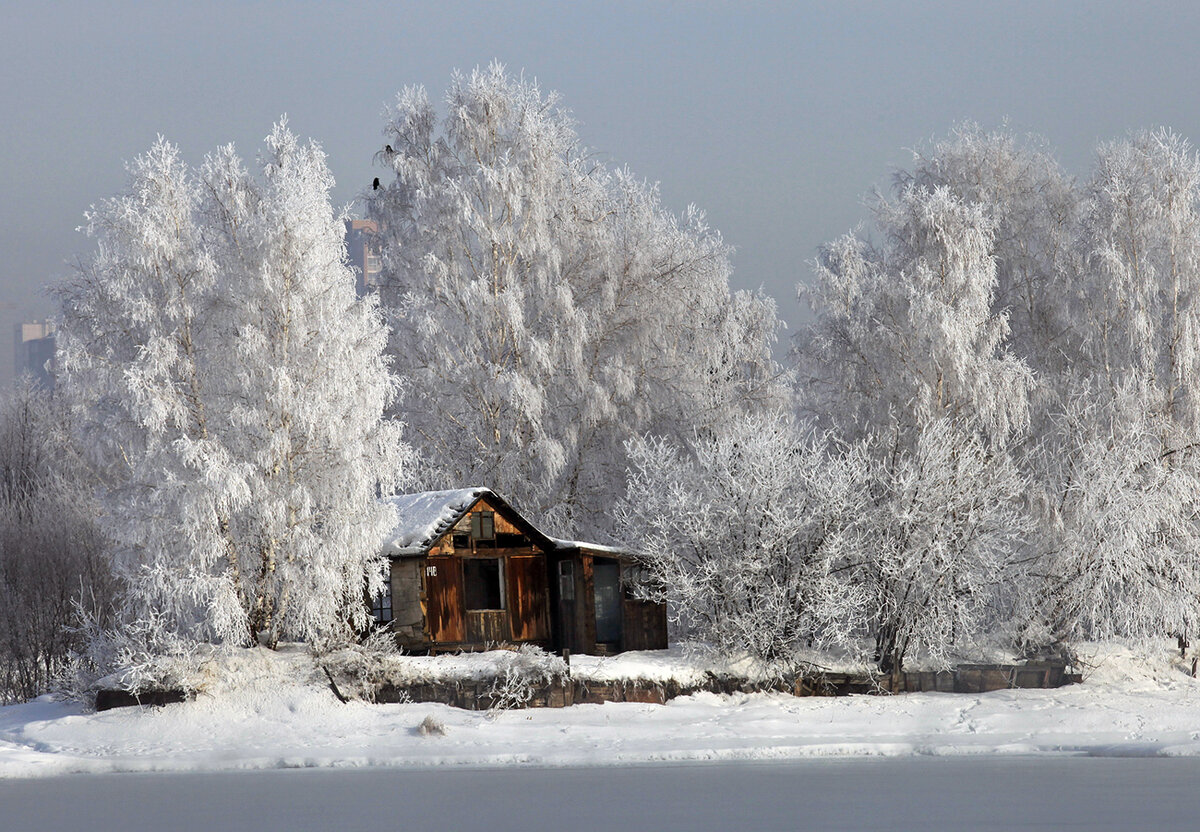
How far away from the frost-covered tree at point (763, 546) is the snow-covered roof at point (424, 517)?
363 cm

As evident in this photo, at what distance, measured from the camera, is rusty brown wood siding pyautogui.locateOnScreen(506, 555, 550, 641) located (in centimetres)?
2766

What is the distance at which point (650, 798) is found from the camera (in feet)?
50.5

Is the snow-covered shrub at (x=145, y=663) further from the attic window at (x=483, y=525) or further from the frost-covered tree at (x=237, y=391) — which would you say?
the attic window at (x=483, y=525)

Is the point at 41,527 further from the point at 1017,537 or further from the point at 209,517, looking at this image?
the point at 1017,537

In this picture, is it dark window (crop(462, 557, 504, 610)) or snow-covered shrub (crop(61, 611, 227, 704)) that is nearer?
snow-covered shrub (crop(61, 611, 227, 704))

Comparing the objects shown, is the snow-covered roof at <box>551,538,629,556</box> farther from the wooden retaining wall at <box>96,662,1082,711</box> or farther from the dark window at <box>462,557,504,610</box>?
the wooden retaining wall at <box>96,662,1082,711</box>

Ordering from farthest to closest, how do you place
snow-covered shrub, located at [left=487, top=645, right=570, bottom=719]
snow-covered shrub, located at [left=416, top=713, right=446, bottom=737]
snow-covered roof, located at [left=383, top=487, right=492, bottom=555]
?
snow-covered roof, located at [left=383, top=487, right=492, bottom=555], snow-covered shrub, located at [left=487, top=645, right=570, bottom=719], snow-covered shrub, located at [left=416, top=713, right=446, bottom=737]

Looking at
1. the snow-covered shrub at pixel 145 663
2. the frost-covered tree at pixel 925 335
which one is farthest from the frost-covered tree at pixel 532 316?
the snow-covered shrub at pixel 145 663

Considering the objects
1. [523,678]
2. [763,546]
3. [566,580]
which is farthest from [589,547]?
[523,678]

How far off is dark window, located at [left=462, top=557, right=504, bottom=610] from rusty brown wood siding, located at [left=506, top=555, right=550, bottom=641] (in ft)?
0.91

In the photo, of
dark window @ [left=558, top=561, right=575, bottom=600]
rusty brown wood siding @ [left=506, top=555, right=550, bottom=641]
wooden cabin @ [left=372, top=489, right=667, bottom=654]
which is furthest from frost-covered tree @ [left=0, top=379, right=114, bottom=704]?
dark window @ [left=558, top=561, right=575, bottom=600]

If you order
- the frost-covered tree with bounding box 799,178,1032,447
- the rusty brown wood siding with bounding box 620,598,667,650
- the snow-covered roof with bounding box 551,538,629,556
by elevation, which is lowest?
the rusty brown wood siding with bounding box 620,598,667,650

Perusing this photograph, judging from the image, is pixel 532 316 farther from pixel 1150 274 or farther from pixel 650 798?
pixel 650 798

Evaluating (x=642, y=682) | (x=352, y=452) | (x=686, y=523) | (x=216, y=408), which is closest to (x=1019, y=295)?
(x=686, y=523)
